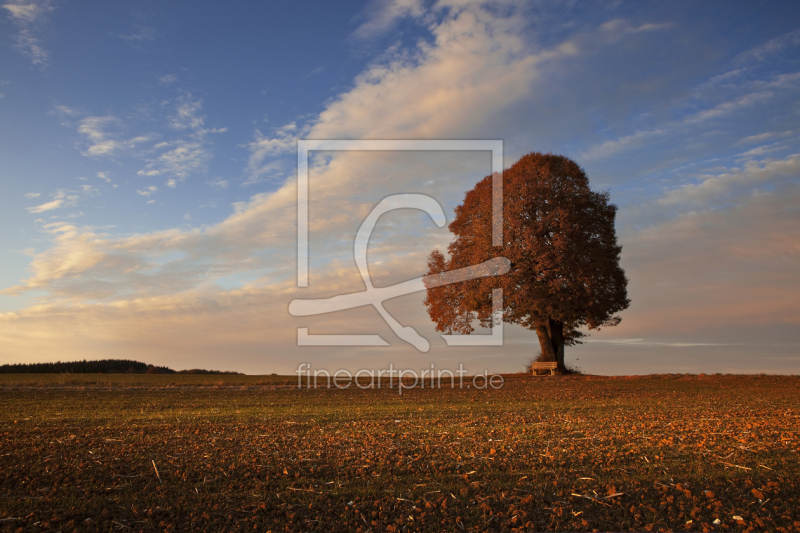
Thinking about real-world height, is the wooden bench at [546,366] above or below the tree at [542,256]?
below

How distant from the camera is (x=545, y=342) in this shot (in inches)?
1144

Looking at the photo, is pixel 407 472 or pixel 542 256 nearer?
pixel 407 472

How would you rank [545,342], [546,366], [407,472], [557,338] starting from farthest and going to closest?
[557,338] < [545,342] < [546,366] < [407,472]

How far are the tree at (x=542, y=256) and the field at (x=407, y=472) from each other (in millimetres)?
13293

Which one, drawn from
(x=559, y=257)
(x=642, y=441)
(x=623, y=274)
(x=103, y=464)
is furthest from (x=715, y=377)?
(x=103, y=464)

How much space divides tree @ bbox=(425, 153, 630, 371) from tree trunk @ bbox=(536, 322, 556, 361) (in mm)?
56

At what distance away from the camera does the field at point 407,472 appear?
4957 millimetres

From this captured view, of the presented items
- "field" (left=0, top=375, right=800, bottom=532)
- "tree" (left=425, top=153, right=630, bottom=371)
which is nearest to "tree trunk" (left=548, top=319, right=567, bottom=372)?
"tree" (left=425, top=153, right=630, bottom=371)

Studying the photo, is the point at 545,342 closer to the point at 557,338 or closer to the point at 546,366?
the point at 557,338

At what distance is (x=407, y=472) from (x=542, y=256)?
64.9 feet

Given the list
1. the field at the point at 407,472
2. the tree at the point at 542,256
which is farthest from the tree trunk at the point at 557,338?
the field at the point at 407,472

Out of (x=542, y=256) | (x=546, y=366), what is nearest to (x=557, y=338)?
(x=546, y=366)

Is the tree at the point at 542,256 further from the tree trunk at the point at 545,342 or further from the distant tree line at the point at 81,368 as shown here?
the distant tree line at the point at 81,368

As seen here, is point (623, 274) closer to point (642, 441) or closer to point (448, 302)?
point (448, 302)
